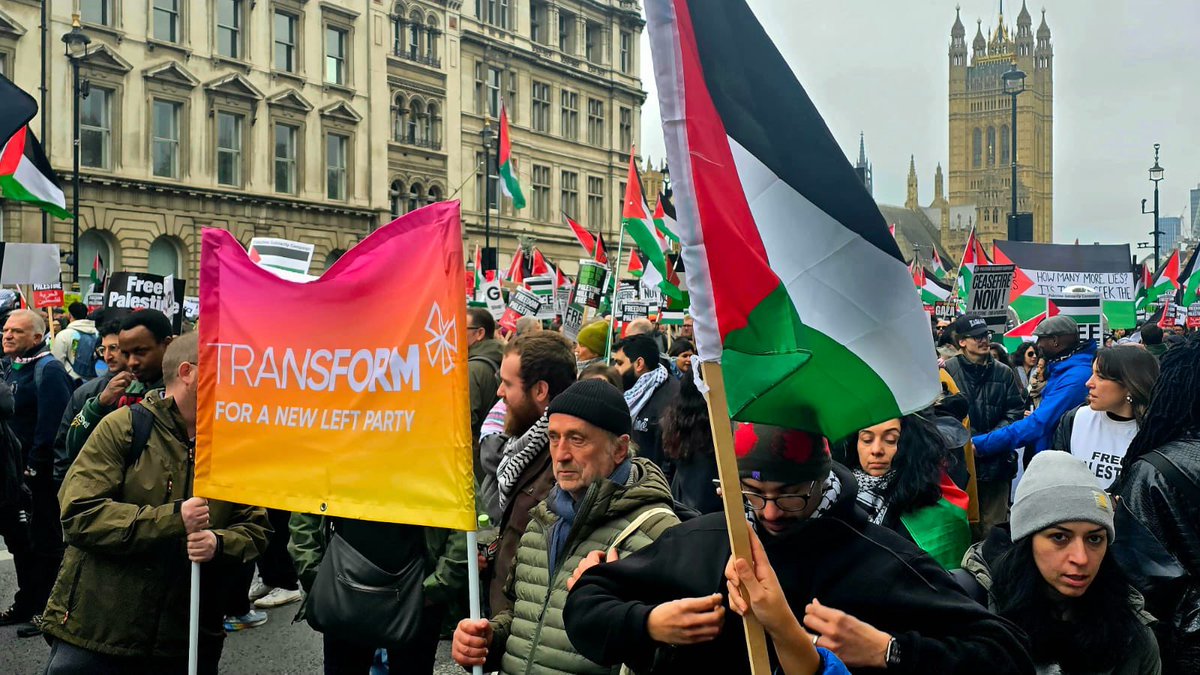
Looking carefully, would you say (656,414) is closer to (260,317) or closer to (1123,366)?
(1123,366)

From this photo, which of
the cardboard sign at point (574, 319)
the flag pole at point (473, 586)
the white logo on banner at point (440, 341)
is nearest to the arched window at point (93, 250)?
the cardboard sign at point (574, 319)

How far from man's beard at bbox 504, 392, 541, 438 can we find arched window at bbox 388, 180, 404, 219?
37.5 metres

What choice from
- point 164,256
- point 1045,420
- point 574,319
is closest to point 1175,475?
point 1045,420

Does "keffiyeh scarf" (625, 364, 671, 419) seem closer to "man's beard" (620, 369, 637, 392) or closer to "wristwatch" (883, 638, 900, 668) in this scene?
"man's beard" (620, 369, 637, 392)

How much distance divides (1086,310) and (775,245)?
31.7 ft

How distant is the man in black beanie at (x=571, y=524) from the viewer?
10.6ft

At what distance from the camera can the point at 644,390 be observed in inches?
277

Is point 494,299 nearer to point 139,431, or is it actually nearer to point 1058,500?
point 139,431

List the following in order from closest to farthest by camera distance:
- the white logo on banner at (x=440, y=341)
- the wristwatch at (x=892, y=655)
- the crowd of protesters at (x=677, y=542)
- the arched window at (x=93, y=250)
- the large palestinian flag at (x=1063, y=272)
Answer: the wristwatch at (x=892, y=655), the crowd of protesters at (x=677, y=542), the white logo on banner at (x=440, y=341), the large palestinian flag at (x=1063, y=272), the arched window at (x=93, y=250)

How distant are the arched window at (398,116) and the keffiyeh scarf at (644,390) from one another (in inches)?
1417

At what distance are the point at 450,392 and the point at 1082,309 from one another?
9.48m

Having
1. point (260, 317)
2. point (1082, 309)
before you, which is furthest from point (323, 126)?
point (260, 317)

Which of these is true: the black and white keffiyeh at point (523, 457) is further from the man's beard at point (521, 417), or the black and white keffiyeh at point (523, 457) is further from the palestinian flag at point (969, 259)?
the palestinian flag at point (969, 259)

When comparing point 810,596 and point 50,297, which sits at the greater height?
point 50,297
